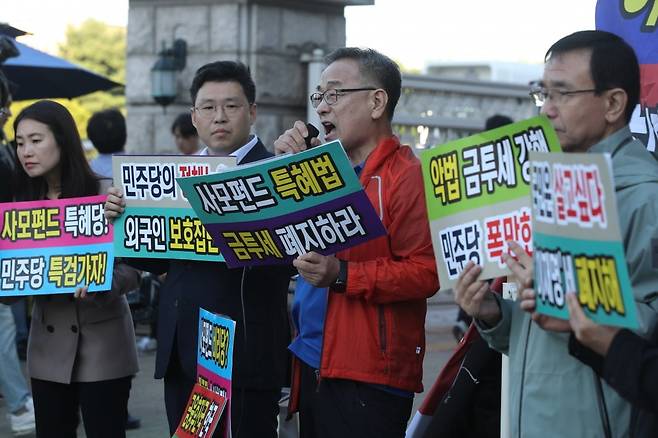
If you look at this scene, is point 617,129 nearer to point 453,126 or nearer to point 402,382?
point 402,382

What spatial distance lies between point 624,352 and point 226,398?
1931 mm

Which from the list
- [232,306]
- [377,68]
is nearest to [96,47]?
[232,306]

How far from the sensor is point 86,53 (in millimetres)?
55406

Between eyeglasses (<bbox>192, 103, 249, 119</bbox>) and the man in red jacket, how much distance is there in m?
0.49

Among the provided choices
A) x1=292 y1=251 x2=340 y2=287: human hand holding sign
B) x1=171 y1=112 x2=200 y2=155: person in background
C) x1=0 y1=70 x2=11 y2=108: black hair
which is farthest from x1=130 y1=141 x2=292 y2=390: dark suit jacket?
x1=171 y1=112 x2=200 y2=155: person in background

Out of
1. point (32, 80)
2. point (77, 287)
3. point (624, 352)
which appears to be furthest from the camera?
point (32, 80)

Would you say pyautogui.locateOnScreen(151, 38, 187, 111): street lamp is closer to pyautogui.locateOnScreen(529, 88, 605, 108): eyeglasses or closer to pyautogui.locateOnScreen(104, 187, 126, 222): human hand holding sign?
pyautogui.locateOnScreen(104, 187, 126, 222): human hand holding sign

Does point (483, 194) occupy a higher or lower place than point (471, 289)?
higher

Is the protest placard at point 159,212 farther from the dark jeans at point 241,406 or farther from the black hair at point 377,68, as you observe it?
the black hair at point 377,68

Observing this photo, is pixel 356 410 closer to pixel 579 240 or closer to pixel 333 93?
pixel 333 93

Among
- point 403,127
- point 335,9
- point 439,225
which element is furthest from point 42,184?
point 403,127

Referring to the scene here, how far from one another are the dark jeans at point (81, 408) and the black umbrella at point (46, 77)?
5.71m

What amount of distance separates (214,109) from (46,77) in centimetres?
631

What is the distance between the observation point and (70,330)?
4.82 meters
